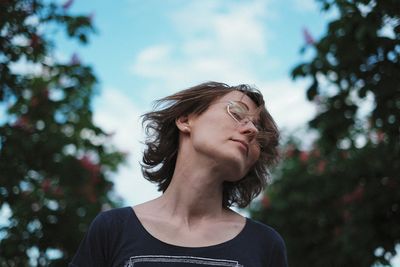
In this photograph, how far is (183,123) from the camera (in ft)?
10.6

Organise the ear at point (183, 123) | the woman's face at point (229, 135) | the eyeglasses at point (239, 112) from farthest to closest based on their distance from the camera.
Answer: the ear at point (183, 123), the eyeglasses at point (239, 112), the woman's face at point (229, 135)

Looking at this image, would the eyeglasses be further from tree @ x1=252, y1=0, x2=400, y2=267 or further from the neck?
tree @ x1=252, y1=0, x2=400, y2=267

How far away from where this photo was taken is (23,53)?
7.12 metres

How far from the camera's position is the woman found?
282 cm

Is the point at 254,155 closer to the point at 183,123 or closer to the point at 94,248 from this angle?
the point at 183,123

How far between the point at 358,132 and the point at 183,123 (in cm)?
817

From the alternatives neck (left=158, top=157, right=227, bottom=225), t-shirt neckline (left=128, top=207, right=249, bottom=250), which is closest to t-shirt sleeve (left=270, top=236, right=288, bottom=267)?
t-shirt neckline (left=128, top=207, right=249, bottom=250)

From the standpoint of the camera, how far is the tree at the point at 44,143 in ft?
23.7

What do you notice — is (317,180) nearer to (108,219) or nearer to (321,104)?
(321,104)

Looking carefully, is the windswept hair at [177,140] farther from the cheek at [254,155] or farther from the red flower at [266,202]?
the red flower at [266,202]

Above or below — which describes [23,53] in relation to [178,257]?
above

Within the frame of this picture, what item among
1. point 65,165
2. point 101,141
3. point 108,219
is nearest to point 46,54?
point 101,141

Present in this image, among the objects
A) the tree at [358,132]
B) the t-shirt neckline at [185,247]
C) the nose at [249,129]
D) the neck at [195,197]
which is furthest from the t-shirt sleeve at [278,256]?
the tree at [358,132]

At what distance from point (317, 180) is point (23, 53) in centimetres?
869
